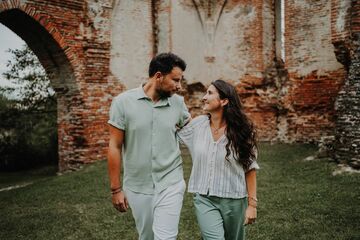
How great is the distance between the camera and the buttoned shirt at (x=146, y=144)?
3.43 metres

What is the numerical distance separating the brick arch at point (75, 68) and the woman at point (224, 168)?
817 cm

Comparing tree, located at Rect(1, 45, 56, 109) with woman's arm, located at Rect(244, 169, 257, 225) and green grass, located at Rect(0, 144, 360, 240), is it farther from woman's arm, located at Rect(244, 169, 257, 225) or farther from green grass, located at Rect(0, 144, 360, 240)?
woman's arm, located at Rect(244, 169, 257, 225)

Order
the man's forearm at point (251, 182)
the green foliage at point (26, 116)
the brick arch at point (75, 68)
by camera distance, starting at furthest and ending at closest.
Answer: the green foliage at point (26, 116)
the brick arch at point (75, 68)
the man's forearm at point (251, 182)

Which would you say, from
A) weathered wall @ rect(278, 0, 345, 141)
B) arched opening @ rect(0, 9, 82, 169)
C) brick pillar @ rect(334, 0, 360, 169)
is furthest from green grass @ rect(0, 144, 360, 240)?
weathered wall @ rect(278, 0, 345, 141)

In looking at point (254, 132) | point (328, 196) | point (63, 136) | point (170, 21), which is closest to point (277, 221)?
point (328, 196)

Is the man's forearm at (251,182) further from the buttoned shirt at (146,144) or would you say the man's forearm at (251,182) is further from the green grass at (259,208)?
the green grass at (259,208)

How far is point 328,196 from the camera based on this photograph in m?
6.68

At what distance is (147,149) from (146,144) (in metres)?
0.04

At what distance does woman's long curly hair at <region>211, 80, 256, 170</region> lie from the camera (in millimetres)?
3227

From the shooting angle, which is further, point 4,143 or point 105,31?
point 4,143

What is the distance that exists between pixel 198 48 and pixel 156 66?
11.0 metres

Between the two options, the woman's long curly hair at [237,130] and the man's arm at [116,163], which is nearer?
the woman's long curly hair at [237,130]

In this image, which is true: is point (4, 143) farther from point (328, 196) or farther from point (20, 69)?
point (328, 196)

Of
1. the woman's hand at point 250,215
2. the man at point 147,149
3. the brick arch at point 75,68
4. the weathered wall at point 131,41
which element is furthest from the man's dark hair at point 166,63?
the weathered wall at point 131,41
